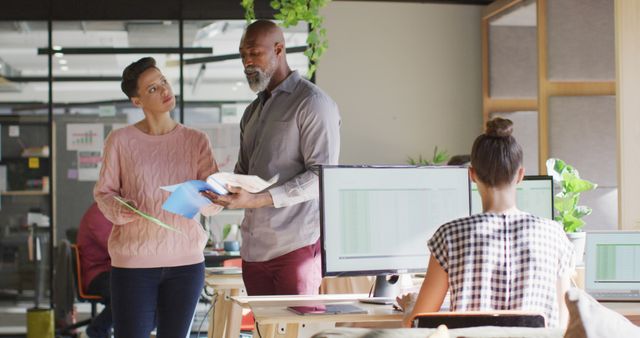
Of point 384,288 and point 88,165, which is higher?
point 88,165

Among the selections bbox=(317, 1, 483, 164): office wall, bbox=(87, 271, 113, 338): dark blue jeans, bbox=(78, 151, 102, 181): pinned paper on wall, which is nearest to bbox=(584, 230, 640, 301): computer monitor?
bbox=(87, 271, 113, 338): dark blue jeans

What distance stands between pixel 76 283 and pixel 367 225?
4888 mm

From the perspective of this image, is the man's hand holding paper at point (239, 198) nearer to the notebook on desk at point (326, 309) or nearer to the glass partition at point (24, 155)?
the notebook on desk at point (326, 309)

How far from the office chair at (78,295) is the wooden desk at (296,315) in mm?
4022

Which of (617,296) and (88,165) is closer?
(617,296)

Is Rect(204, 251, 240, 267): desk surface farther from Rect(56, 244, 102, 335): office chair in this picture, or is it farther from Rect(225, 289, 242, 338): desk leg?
Rect(225, 289, 242, 338): desk leg

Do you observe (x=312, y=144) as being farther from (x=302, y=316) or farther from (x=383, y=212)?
(x=302, y=316)

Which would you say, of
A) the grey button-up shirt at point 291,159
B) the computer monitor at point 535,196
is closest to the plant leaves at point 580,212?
the computer monitor at point 535,196

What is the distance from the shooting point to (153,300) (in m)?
3.71

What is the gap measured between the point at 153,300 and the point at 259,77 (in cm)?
98

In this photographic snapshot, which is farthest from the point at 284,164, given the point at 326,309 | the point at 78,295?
the point at 78,295

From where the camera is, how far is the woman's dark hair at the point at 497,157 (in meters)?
2.82

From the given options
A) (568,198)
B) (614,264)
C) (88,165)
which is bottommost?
(614,264)

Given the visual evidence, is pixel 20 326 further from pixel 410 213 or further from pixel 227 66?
pixel 410 213
